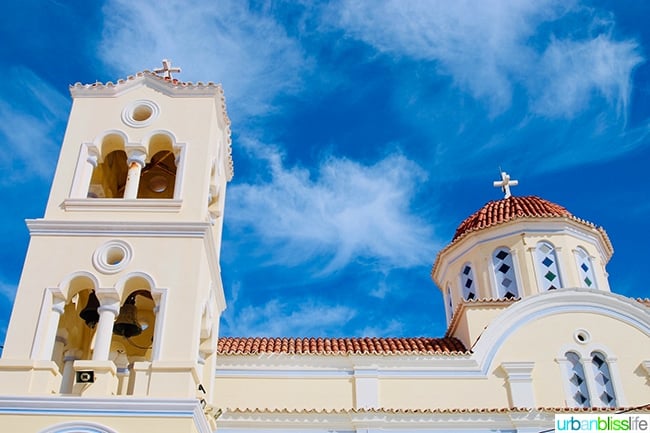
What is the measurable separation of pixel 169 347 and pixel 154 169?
4.64 m

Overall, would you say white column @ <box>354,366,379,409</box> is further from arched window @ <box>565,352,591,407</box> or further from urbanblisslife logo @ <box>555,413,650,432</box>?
arched window @ <box>565,352,591,407</box>

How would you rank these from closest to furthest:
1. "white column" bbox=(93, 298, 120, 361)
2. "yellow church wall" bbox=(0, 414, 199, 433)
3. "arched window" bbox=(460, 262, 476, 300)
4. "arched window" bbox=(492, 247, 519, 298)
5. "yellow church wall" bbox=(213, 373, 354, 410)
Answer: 1. "yellow church wall" bbox=(0, 414, 199, 433)
2. "white column" bbox=(93, 298, 120, 361)
3. "yellow church wall" bbox=(213, 373, 354, 410)
4. "arched window" bbox=(492, 247, 519, 298)
5. "arched window" bbox=(460, 262, 476, 300)

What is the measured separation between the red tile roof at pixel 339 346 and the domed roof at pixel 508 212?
3.29 m

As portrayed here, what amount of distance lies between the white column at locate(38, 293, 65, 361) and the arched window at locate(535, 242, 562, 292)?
33.6ft

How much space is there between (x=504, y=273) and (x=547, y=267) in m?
0.95

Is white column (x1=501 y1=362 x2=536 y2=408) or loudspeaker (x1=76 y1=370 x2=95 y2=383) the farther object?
white column (x1=501 y1=362 x2=536 y2=408)

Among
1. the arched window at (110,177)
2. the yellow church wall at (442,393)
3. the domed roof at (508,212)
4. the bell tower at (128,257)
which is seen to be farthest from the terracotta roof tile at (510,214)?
the arched window at (110,177)

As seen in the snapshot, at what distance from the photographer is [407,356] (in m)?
13.6

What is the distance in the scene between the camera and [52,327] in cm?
955

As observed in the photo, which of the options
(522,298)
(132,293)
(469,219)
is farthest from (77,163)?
(469,219)

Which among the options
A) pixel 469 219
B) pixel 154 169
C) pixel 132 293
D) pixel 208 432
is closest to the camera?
pixel 208 432

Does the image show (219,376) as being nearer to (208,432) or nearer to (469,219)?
(208,432)

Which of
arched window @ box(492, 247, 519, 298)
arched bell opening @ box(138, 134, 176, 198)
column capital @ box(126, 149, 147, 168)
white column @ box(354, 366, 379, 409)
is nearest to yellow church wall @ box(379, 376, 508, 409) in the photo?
white column @ box(354, 366, 379, 409)

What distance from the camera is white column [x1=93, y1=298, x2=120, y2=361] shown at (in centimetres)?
932
